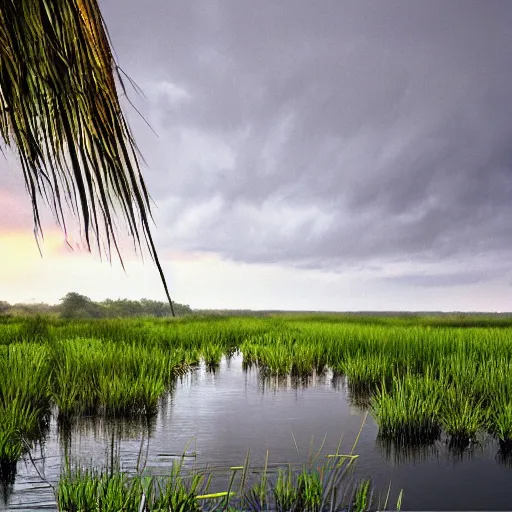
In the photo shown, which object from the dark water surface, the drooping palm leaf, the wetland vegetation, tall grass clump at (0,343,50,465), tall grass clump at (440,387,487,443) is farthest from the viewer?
tall grass clump at (440,387,487,443)

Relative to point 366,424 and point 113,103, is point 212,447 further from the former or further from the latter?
point 113,103

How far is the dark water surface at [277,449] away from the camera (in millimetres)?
3660

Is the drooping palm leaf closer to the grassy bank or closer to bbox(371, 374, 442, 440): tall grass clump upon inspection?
the grassy bank

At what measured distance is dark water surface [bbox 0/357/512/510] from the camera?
366 cm

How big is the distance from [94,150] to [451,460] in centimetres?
391

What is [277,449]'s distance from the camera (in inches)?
181

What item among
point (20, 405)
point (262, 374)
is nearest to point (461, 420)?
point (20, 405)

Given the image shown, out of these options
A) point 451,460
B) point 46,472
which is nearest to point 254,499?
point 46,472

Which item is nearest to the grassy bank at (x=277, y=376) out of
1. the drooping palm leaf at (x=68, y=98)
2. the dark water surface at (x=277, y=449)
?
the dark water surface at (x=277, y=449)

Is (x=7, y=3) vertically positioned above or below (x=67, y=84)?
above

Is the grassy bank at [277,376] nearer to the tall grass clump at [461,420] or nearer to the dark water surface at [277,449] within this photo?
the tall grass clump at [461,420]

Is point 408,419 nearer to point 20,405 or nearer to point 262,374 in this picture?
point 20,405

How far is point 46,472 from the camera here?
3701mm

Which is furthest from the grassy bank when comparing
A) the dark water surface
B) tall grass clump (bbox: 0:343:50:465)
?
the dark water surface
